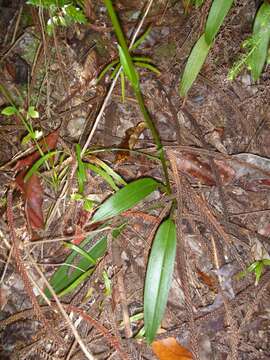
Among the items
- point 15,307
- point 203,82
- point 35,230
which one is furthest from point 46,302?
point 203,82

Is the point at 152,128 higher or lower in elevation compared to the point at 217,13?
lower

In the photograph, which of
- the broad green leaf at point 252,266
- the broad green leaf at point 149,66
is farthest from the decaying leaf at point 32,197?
the broad green leaf at point 252,266

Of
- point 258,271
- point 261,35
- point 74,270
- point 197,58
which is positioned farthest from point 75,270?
point 261,35

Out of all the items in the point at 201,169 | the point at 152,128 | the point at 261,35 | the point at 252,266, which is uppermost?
the point at 261,35

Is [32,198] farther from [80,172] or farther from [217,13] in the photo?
[217,13]

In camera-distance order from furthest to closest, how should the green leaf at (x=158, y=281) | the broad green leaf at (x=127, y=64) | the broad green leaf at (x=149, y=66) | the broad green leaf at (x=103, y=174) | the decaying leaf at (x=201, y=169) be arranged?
1. the broad green leaf at (x=149, y=66)
2. the decaying leaf at (x=201, y=169)
3. the broad green leaf at (x=103, y=174)
4. the green leaf at (x=158, y=281)
5. the broad green leaf at (x=127, y=64)

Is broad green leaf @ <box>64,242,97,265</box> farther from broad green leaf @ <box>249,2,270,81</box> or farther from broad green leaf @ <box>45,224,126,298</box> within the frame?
broad green leaf @ <box>249,2,270,81</box>

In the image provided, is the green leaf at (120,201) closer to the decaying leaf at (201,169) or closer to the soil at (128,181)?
the soil at (128,181)
